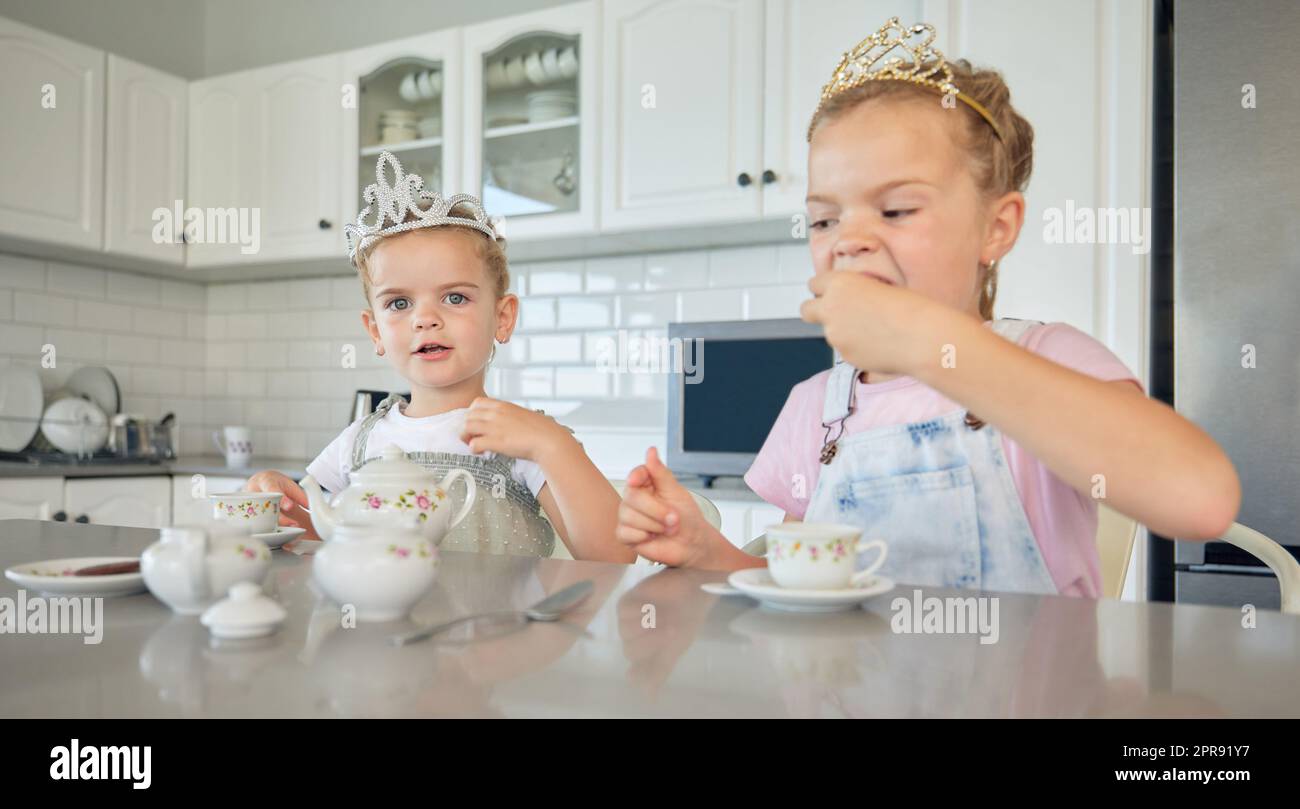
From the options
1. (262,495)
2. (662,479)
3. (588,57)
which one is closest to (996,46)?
(588,57)

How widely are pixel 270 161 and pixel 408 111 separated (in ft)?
1.81

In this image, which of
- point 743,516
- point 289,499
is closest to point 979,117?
→ point 289,499

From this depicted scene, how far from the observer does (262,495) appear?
1.02 metres

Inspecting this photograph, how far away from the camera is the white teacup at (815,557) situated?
714 mm

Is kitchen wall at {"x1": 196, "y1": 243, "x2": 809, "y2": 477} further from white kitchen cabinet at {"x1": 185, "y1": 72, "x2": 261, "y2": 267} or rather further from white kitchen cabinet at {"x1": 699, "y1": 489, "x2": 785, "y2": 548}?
white kitchen cabinet at {"x1": 699, "y1": 489, "x2": 785, "y2": 548}

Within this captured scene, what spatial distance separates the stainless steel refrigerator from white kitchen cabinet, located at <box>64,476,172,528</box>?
280 centimetres

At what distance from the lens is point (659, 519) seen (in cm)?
94

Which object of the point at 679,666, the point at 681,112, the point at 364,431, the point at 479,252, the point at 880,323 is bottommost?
the point at 679,666

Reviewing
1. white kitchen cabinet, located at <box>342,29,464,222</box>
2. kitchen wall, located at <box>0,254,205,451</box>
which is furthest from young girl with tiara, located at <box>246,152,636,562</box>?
kitchen wall, located at <box>0,254,205,451</box>

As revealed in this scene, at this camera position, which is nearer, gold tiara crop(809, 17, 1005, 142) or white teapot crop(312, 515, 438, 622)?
white teapot crop(312, 515, 438, 622)

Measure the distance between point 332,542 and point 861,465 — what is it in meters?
0.63

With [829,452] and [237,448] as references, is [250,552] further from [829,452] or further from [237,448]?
[237,448]

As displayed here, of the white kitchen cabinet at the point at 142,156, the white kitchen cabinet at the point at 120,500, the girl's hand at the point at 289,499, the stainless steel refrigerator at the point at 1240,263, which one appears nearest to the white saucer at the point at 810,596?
the girl's hand at the point at 289,499

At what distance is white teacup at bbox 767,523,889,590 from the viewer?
71 centimetres
